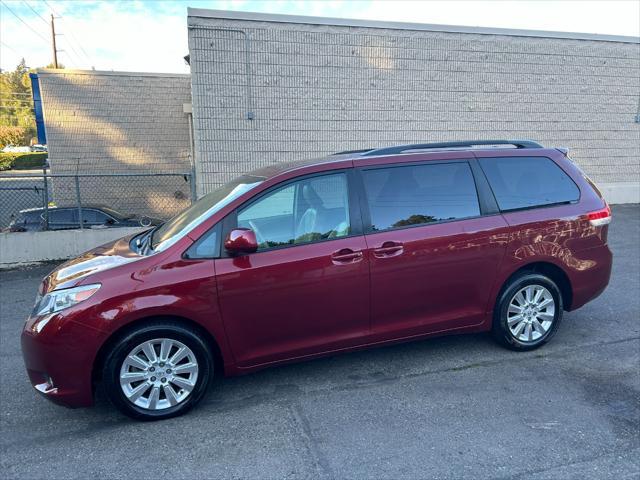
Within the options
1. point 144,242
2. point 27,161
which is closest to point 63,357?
point 144,242

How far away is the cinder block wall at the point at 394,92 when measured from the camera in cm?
901

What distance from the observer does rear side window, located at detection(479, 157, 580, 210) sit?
160 inches

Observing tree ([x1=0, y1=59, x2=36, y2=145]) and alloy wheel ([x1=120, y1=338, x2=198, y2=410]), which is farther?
tree ([x1=0, y1=59, x2=36, y2=145])

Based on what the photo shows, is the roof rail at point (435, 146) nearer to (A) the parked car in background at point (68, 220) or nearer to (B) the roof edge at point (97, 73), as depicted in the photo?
(A) the parked car in background at point (68, 220)

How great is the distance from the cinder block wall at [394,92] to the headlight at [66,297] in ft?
20.1

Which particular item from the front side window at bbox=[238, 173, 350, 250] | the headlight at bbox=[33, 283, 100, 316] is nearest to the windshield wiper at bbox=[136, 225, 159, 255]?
the headlight at bbox=[33, 283, 100, 316]

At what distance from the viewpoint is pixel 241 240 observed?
10.6 feet

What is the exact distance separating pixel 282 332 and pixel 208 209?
1.14m

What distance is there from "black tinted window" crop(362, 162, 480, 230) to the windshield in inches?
36.9

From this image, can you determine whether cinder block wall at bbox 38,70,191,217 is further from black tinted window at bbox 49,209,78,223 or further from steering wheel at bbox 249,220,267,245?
steering wheel at bbox 249,220,267,245

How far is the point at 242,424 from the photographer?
10.6 feet

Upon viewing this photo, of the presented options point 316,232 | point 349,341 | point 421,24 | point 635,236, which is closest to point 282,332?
point 349,341

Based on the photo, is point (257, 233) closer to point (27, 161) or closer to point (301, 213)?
point (301, 213)

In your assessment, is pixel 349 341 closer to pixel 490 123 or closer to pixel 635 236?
pixel 635 236
